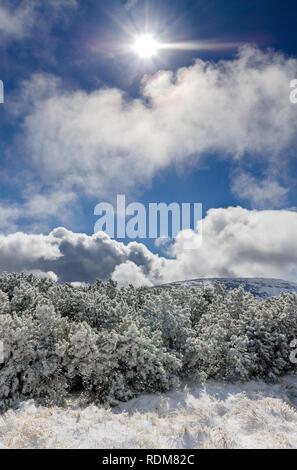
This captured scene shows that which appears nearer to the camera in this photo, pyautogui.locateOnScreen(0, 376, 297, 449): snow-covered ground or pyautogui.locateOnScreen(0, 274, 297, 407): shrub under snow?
pyautogui.locateOnScreen(0, 376, 297, 449): snow-covered ground

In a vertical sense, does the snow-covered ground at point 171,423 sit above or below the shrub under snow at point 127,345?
below

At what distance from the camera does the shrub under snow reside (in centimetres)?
2647

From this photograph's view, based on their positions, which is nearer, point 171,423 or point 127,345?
point 171,423

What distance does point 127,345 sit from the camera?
27.9 metres

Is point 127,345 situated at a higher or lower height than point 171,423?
higher

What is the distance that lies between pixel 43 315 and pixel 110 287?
18.0 meters

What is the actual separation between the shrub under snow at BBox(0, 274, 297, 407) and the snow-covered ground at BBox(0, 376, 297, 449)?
5.15 ft

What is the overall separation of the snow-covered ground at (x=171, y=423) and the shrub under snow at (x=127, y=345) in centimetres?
157

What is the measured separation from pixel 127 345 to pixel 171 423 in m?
6.94

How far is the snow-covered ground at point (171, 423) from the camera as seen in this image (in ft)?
63.9

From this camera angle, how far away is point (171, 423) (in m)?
22.1

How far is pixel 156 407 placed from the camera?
83.6ft
